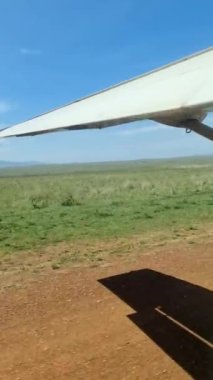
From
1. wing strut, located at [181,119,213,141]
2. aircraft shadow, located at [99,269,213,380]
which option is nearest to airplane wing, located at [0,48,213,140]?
wing strut, located at [181,119,213,141]

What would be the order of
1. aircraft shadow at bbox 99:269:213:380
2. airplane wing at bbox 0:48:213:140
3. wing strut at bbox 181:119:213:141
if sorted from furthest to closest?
aircraft shadow at bbox 99:269:213:380 → wing strut at bbox 181:119:213:141 → airplane wing at bbox 0:48:213:140

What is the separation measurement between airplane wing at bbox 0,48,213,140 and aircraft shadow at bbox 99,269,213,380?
2.34 meters

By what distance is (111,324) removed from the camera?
6.34m

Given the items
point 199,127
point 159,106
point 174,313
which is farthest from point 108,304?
point 159,106

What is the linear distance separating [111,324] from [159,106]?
3.89 m

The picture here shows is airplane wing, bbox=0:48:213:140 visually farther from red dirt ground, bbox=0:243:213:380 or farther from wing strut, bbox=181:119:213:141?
red dirt ground, bbox=0:243:213:380

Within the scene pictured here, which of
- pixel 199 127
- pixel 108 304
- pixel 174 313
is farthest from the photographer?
pixel 108 304

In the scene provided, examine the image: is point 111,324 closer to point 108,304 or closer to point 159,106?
point 108,304

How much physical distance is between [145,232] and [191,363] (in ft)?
28.6

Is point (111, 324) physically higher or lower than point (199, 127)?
lower

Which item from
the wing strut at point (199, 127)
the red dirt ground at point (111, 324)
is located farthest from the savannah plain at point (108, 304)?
the wing strut at point (199, 127)

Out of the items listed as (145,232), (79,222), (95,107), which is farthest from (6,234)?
(95,107)

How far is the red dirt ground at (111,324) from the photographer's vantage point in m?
5.17

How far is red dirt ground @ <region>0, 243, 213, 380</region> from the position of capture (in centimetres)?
517
